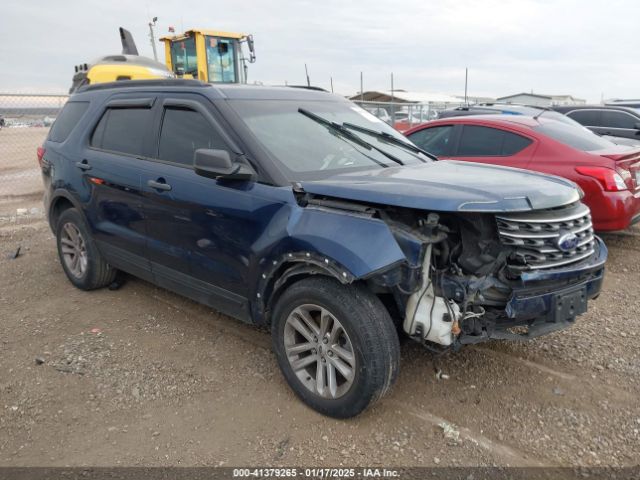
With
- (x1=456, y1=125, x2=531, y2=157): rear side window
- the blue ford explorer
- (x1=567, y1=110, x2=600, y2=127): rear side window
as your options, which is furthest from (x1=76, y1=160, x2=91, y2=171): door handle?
(x1=567, y1=110, x2=600, y2=127): rear side window

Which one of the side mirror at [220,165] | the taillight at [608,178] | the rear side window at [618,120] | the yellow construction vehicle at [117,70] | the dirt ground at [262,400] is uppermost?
the yellow construction vehicle at [117,70]

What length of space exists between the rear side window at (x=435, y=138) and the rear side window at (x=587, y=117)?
6.65 metres

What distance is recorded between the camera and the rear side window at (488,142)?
6254 millimetres

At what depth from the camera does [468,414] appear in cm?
307

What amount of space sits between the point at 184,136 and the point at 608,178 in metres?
4.45

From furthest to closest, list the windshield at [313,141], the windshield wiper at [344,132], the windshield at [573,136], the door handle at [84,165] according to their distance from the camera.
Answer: the windshield at [573,136], the door handle at [84,165], the windshield wiper at [344,132], the windshield at [313,141]

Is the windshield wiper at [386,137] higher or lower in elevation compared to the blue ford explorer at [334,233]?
higher

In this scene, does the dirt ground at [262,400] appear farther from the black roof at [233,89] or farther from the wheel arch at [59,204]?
the black roof at [233,89]

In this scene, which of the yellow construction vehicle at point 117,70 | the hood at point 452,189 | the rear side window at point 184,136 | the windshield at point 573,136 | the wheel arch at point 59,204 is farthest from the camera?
the yellow construction vehicle at point 117,70

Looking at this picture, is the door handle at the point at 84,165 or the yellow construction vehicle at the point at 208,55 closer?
the door handle at the point at 84,165

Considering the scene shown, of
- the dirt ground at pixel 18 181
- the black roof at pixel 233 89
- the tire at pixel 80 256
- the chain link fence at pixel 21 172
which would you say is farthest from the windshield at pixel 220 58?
the black roof at pixel 233 89

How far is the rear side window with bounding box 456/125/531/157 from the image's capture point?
6.25 metres

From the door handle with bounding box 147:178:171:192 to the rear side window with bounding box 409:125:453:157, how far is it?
13.9 ft

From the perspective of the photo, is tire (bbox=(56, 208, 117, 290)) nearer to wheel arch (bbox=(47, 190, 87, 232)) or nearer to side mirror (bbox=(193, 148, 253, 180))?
wheel arch (bbox=(47, 190, 87, 232))
